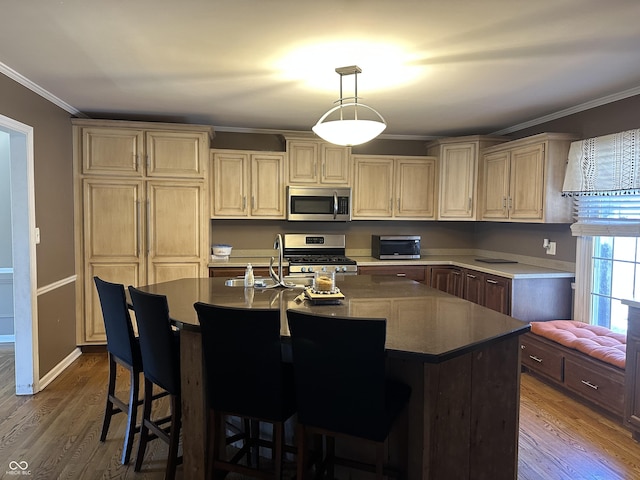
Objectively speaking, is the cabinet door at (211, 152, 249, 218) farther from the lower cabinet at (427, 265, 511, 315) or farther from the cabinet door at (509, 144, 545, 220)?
the cabinet door at (509, 144, 545, 220)

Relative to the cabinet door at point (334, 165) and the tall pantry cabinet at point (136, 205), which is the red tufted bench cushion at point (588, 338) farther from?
the tall pantry cabinet at point (136, 205)

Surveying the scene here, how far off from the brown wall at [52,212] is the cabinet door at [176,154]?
0.72 m

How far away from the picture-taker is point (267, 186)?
4.58 m

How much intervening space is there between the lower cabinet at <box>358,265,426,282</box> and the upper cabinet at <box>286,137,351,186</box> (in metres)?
1.00

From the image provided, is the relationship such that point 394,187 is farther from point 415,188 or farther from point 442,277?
point 442,277

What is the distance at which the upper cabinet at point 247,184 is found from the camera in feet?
14.7

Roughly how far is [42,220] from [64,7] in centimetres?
195

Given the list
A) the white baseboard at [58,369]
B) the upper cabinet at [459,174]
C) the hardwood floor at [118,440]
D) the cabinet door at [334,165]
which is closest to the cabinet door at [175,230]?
the white baseboard at [58,369]

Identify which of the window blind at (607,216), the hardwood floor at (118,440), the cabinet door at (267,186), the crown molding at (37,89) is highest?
the crown molding at (37,89)

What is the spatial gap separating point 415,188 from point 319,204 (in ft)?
3.83

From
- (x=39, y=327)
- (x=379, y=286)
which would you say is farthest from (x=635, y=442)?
(x=39, y=327)

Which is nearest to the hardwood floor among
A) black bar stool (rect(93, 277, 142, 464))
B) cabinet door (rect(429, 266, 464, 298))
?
black bar stool (rect(93, 277, 142, 464))

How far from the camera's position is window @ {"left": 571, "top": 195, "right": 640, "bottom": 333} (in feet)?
10.9

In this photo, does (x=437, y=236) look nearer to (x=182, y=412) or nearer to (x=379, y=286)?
(x=379, y=286)
